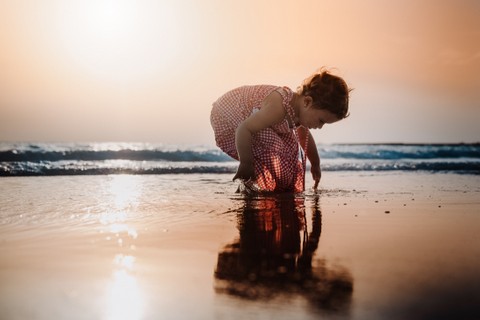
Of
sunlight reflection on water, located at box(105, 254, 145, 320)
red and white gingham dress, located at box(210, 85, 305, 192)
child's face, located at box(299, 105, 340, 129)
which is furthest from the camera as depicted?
red and white gingham dress, located at box(210, 85, 305, 192)

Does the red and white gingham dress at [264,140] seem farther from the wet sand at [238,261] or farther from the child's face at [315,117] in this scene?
the wet sand at [238,261]

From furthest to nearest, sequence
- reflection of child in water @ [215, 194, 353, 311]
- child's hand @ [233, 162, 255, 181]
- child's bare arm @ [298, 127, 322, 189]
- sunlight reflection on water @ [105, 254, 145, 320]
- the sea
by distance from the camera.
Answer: the sea, child's bare arm @ [298, 127, 322, 189], child's hand @ [233, 162, 255, 181], reflection of child in water @ [215, 194, 353, 311], sunlight reflection on water @ [105, 254, 145, 320]

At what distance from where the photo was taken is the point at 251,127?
3820mm

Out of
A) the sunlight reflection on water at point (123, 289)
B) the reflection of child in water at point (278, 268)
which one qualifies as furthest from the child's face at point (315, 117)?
the sunlight reflection on water at point (123, 289)

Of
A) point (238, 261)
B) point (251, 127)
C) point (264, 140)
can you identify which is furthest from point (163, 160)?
point (238, 261)

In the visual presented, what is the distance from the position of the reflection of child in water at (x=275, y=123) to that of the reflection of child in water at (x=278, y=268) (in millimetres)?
1114

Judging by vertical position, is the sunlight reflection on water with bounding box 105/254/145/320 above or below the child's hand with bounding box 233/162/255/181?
below

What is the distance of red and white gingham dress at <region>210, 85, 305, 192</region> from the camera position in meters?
4.12

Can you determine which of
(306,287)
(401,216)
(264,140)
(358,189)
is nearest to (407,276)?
(306,287)

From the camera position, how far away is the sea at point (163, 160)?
8266 mm

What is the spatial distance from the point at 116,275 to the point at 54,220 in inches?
55.8

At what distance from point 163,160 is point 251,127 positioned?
10.7 m

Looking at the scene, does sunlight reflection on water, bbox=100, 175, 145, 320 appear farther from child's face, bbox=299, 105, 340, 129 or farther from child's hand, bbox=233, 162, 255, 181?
child's face, bbox=299, 105, 340, 129

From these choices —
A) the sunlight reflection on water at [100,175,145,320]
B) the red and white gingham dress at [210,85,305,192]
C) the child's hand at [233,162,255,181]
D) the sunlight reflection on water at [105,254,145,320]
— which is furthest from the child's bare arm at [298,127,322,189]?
the sunlight reflection on water at [105,254,145,320]
